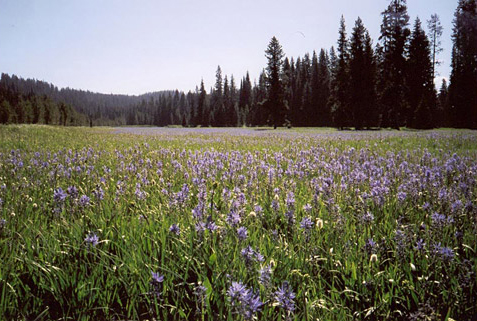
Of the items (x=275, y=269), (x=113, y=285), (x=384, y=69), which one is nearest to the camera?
(x=113, y=285)

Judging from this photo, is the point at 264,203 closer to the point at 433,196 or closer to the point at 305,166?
the point at 433,196

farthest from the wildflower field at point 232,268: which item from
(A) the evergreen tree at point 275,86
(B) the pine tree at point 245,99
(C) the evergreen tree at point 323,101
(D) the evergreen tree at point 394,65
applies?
(B) the pine tree at point 245,99

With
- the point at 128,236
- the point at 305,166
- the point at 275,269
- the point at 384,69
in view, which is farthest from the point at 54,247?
the point at 384,69

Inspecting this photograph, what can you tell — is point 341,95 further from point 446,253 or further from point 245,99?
point 245,99

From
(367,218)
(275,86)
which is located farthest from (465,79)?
(367,218)

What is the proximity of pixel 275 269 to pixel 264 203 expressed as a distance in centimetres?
153

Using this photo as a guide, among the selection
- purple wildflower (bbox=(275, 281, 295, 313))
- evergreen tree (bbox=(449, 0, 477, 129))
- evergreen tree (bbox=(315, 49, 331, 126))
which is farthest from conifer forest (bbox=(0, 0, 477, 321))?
evergreen tree (bbox=(315, 49, 331, 126))

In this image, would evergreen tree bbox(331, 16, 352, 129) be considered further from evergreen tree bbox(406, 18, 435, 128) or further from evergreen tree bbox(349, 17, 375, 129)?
evergreen tree bbox(406, 18, 435, 128)

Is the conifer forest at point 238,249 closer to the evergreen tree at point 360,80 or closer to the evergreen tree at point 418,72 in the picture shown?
the evergreen tree at point 360,80

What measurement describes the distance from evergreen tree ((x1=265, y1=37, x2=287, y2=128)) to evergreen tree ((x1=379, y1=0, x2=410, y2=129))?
1594 cm

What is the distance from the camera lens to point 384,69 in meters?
40.5

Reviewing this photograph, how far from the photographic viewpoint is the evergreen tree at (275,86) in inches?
1959

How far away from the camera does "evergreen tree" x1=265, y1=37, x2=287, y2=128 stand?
49.8 m

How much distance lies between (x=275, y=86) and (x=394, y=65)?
1850 cm
